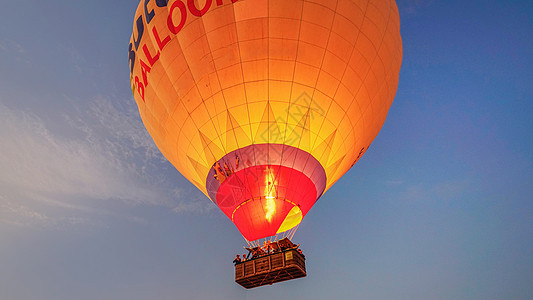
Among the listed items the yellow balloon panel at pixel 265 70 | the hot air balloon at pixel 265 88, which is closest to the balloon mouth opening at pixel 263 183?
the hot air balloon at pixel 265 88

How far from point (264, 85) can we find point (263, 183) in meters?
2.62

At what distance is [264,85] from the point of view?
8.42 metres

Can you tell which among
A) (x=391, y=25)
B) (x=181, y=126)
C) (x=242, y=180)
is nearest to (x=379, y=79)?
(x=391, y=25)

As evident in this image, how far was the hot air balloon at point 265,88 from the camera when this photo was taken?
320 inches

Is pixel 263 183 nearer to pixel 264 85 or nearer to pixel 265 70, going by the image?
pixel 264 85

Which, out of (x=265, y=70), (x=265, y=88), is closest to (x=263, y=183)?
(x=265, y=88)

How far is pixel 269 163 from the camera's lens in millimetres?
8852

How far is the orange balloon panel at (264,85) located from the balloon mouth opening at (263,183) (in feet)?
0.09

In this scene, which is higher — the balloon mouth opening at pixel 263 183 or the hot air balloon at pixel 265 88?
the hot air balloon at pixel 265 88

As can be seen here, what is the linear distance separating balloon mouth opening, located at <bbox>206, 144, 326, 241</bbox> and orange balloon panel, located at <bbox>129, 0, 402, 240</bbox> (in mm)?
29

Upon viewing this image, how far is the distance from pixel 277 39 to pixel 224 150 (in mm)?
3218

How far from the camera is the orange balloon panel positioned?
8.12 metres

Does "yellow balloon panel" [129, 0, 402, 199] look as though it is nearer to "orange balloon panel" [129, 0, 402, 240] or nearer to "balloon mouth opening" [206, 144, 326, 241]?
"orange balloon panel" [129, 0, 402, 240]

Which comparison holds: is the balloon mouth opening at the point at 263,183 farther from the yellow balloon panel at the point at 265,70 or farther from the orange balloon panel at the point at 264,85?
the yellow balloon panel at the point at 265,70
